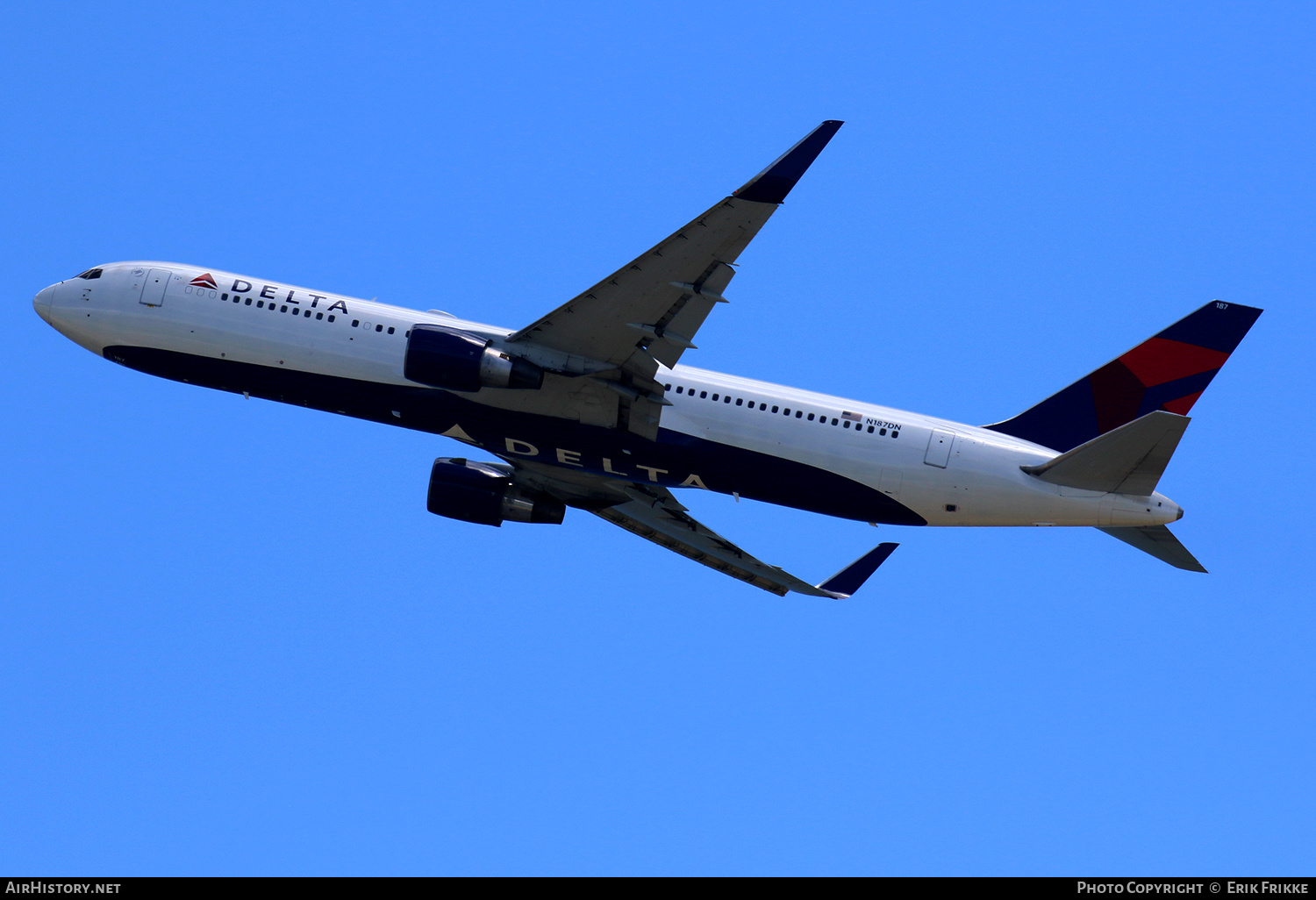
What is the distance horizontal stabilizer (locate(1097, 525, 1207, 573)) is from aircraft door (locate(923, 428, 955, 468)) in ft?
14.1

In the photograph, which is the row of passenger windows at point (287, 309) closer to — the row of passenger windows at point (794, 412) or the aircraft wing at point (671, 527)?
the aircraft wing at point (671, 527)

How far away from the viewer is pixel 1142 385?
35750mm

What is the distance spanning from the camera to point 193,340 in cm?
3516

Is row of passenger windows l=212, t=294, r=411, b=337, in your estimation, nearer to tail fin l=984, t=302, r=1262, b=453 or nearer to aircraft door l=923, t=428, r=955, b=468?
aircraft door l=923, t=428, r=955, b=468

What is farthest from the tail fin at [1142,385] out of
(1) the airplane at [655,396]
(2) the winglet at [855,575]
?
(2) the winglet at [855,575]

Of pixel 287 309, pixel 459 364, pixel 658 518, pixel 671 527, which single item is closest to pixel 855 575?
pixel 671 527

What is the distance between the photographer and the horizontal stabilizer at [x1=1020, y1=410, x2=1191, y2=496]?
30641 mm

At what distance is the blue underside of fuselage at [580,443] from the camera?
33.9 metres

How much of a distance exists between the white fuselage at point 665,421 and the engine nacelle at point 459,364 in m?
0.69

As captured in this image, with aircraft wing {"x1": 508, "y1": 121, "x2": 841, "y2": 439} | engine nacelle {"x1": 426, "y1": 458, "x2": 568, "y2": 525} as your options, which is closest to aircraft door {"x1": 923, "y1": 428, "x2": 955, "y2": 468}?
aircraft wing {"x1": 508, "y1": 121, "x2": 841, "y2": 439}

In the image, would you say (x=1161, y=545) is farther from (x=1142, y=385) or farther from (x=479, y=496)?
(x=479, y=496)

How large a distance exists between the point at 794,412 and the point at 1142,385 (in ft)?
32.5

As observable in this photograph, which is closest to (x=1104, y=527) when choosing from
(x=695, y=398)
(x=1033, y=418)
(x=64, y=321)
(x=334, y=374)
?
(x=1033, y=418)
